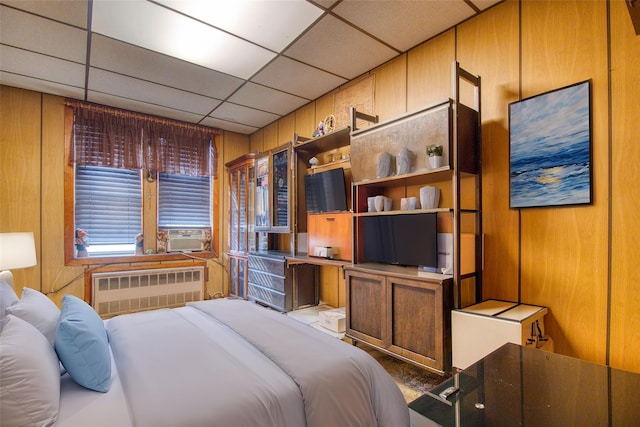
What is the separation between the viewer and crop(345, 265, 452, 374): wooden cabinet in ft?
6.87

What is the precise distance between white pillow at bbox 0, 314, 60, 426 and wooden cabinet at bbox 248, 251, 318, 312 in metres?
2.54

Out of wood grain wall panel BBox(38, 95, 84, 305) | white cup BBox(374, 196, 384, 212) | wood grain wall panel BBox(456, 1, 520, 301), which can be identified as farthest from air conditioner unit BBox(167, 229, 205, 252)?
wood grain wall panel BBox(456, 1, 520, 301)

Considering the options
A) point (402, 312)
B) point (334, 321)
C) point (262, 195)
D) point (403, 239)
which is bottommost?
point (334, 321)

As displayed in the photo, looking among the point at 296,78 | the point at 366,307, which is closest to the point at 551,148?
the point at 366,307

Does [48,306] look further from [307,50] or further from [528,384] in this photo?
[307,50]

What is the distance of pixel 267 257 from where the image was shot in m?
3.89

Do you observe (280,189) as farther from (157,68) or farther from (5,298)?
(5,298)

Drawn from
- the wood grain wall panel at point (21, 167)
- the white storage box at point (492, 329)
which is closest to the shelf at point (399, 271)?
the white storage box at point (492, 329)

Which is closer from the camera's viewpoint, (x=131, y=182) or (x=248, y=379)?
(x=248, y=379)

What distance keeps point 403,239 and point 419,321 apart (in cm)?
66

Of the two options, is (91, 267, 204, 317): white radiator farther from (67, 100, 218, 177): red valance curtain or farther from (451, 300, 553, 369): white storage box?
(451, 300, 553, 369): white storage box

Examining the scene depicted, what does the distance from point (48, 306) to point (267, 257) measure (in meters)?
2.34

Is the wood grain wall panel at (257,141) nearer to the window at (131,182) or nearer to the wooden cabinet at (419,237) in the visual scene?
the window at (131,182)

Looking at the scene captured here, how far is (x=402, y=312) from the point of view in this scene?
2330 mm
